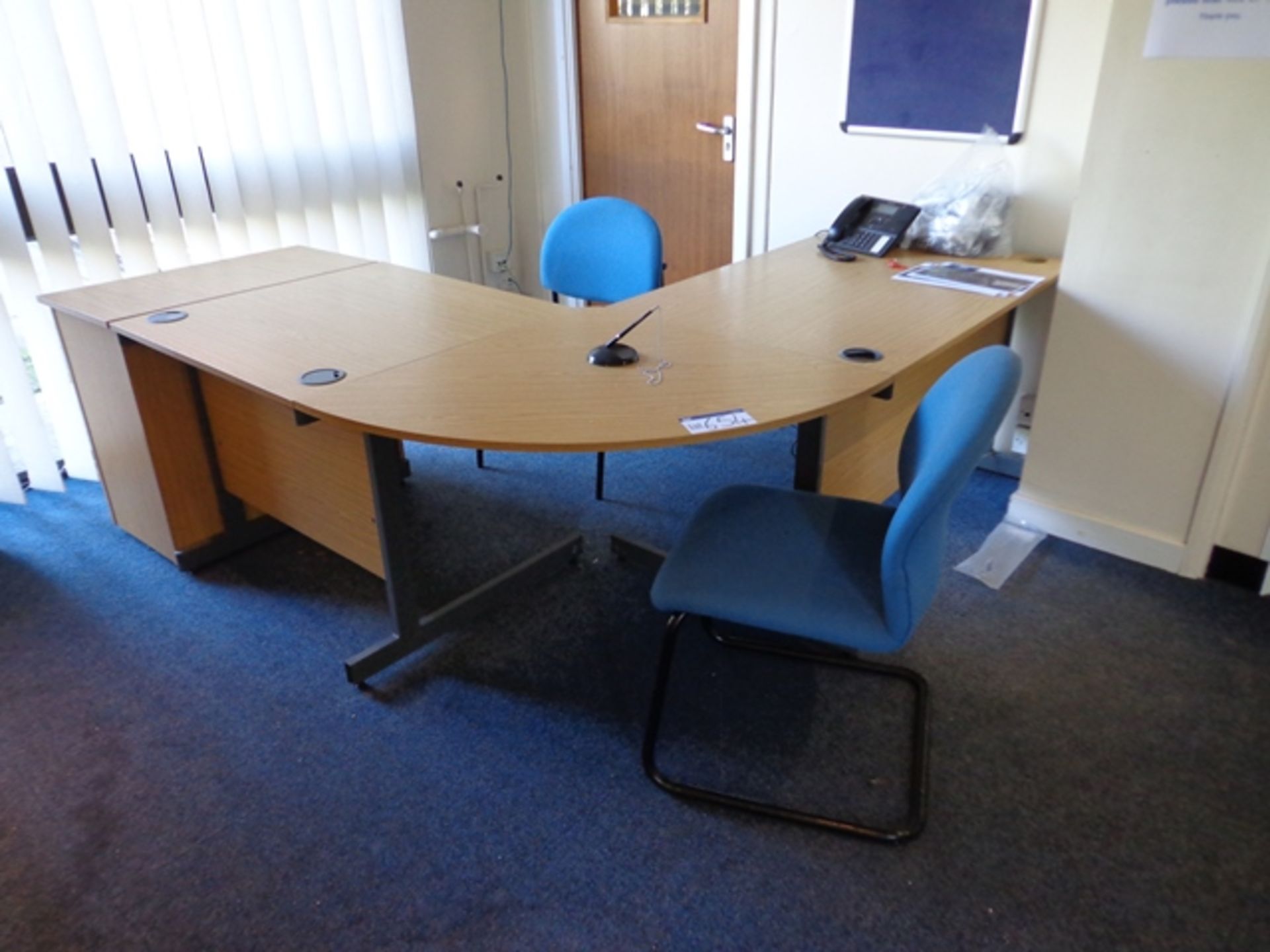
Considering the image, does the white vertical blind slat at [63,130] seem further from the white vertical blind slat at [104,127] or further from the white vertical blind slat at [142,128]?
the white vertical blind slat at [142,128]

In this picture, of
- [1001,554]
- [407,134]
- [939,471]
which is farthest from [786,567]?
[407,134]

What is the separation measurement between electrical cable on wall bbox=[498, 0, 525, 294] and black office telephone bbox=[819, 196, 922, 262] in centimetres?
188

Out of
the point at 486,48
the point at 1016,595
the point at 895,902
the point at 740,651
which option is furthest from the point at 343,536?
the point at 486,48

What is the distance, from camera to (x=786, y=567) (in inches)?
65.9

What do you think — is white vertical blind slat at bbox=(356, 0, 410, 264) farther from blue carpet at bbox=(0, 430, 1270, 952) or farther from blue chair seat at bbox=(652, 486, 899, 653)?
blue chair seat at bbox=(652, 486, 899, 653)

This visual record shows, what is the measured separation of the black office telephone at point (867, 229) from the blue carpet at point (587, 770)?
0.91m

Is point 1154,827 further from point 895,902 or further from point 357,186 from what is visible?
point 357,186

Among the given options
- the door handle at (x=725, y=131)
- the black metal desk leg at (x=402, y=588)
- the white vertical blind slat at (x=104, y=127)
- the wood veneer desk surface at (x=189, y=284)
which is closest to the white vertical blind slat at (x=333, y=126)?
the wood veneer desk surface at (x=189, y=284)

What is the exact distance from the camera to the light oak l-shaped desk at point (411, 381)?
1645mm

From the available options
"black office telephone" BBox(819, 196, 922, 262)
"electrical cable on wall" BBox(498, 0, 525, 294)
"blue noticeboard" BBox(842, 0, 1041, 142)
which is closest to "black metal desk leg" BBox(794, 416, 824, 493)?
"black office telephone" BBox(819, 196, 922, 262)

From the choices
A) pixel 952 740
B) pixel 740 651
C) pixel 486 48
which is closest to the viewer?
pixel 952 740

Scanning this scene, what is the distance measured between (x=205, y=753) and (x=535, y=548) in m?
1.01

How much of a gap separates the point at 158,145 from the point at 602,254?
1.45 metres

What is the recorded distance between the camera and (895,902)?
60.3 inches
